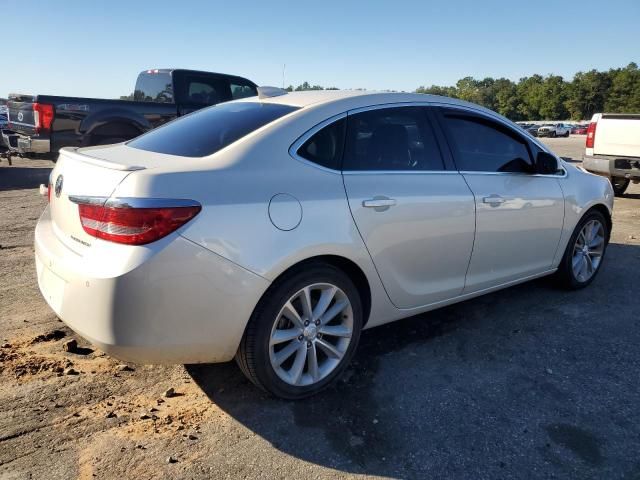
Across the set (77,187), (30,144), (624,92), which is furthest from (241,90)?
(624,92)

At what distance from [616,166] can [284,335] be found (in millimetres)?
8293

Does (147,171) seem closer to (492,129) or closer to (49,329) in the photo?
(49,329)

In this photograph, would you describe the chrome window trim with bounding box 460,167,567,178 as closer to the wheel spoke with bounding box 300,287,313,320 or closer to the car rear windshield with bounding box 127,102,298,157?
the car rear windshield with bounding box 127,102,298,157

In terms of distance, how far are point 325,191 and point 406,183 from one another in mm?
635

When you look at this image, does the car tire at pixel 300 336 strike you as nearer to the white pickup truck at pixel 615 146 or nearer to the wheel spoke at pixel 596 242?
the wheel spoke at pixel 596 242

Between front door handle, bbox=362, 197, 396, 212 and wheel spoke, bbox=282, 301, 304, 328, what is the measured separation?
27.6 inches

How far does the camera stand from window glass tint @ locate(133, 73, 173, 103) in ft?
31.3

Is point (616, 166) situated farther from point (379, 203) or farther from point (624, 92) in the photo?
point (624, 92)

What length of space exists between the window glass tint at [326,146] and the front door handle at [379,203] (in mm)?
259

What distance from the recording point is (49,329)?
358 cm

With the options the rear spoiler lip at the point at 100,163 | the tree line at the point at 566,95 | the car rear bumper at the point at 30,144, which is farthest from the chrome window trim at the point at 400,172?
the tree line at the point at 566,95

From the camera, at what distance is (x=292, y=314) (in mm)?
2729

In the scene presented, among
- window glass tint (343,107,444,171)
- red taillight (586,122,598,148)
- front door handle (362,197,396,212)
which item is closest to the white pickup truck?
red taillight (586,122,598,148)

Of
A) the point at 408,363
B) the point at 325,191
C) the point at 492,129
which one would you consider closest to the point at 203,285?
the point at 325,191
